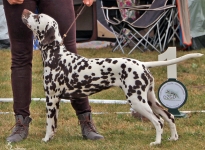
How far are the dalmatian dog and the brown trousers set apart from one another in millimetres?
140

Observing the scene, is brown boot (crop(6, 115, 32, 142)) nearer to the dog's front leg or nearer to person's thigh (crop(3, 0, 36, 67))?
the dog's front leg

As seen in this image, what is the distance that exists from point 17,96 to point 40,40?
1.51ft

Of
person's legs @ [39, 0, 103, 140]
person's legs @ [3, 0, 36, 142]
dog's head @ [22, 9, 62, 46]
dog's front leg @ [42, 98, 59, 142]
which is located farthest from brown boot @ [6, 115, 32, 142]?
dog's head @ [22, 9, 62, 46]

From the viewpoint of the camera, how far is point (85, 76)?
3244 mm

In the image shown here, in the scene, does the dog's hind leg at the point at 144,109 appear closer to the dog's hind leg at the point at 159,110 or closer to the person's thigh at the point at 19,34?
the dog's hind leg at the point at 159,110

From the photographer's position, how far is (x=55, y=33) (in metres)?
3.37

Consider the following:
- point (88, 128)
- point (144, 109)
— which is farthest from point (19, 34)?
point (144, 109)

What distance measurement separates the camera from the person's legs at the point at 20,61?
3.48 metres

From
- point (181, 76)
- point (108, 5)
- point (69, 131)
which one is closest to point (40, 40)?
point (69, 131)

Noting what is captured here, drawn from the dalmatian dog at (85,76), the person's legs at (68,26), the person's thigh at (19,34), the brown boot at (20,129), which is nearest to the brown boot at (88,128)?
the person's legs at (68,26)

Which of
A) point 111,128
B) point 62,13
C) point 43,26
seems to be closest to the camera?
point 43,26

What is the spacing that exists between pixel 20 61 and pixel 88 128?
2.14 ft

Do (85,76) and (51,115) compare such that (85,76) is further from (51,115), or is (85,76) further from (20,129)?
(20,129)

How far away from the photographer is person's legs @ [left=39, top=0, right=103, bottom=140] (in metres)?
3.48
